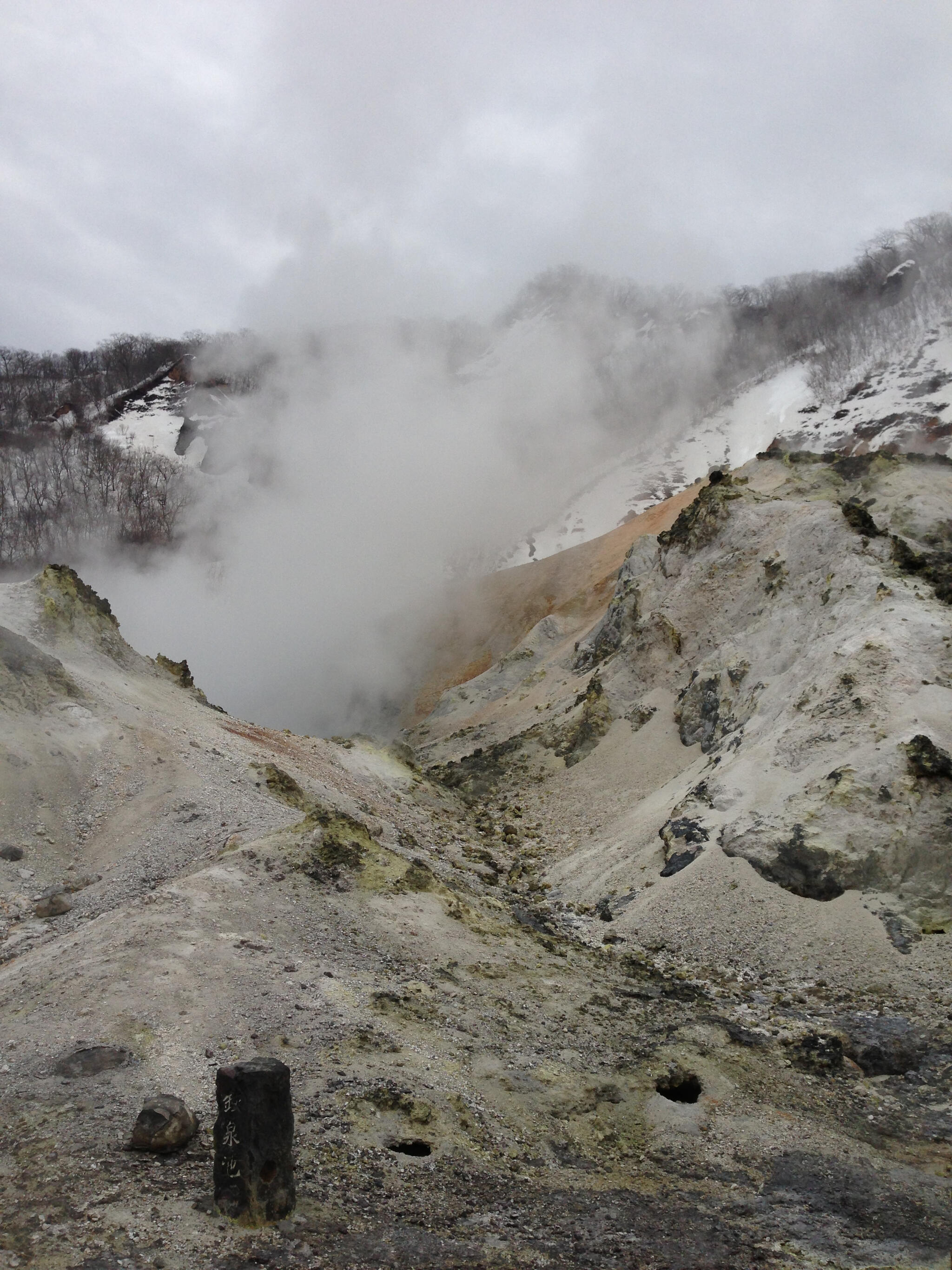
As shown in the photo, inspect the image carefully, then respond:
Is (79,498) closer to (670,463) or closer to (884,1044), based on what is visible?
(670,463)

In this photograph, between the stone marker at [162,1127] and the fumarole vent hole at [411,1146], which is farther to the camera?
the fumarole vent hole at [411,1146]

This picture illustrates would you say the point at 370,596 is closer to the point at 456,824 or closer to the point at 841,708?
the point at 456,824

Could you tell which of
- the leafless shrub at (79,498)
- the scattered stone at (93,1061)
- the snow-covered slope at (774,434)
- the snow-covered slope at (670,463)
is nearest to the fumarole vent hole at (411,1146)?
the scattered stone at (93,1061)

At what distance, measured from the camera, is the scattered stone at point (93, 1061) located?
8281mm

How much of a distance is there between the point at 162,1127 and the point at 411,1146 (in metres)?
2.37

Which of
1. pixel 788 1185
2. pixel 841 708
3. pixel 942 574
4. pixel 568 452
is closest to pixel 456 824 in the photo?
pixel 841 708

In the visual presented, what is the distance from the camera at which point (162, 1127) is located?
697cm

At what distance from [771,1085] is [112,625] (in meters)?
24.8

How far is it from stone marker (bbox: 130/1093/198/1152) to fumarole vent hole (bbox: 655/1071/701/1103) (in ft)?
18.4

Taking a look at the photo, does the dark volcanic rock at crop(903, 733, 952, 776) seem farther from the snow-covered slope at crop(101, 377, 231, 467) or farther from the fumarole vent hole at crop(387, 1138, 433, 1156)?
the snow-covered slope at crop(101, 377, 231, 467)

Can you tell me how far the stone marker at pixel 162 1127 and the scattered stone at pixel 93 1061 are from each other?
1417mm

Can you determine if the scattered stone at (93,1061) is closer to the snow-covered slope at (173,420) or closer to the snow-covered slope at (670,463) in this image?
the snow-covered slope at (670,463)

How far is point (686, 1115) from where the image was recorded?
30.8 feet

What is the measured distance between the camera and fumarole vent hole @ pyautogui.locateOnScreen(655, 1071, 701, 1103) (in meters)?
9.90
